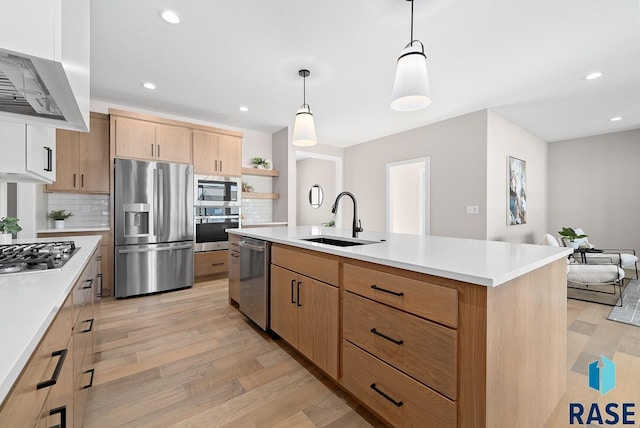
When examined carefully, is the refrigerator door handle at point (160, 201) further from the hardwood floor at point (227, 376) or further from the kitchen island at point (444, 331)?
the kitchen island at point (444, 331)

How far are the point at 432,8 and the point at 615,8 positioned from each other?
136 centimetres

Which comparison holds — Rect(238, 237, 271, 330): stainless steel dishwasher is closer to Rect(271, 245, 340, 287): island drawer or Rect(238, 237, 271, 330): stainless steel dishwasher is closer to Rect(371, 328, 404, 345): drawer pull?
Rect(271, 245, 340, 287): island drawer

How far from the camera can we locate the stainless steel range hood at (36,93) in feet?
2.57

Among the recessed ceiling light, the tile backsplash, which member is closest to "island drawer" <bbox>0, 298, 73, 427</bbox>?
the recessed ceiling light

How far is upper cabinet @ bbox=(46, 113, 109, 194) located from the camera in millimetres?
3305

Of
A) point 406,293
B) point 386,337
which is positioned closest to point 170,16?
point 406,293

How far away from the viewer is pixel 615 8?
205 centimetres

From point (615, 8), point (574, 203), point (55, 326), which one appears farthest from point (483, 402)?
point (574, 203)

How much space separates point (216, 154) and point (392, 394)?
3.93 metres

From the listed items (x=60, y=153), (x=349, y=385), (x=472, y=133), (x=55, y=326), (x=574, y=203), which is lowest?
(x=349, y=385)

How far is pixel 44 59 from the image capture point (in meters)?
0.72

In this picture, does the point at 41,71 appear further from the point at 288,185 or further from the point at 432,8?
the point at 288,185

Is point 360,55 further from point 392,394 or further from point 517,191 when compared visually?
point 517,191

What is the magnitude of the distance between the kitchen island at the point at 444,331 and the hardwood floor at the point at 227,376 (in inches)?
8.1
